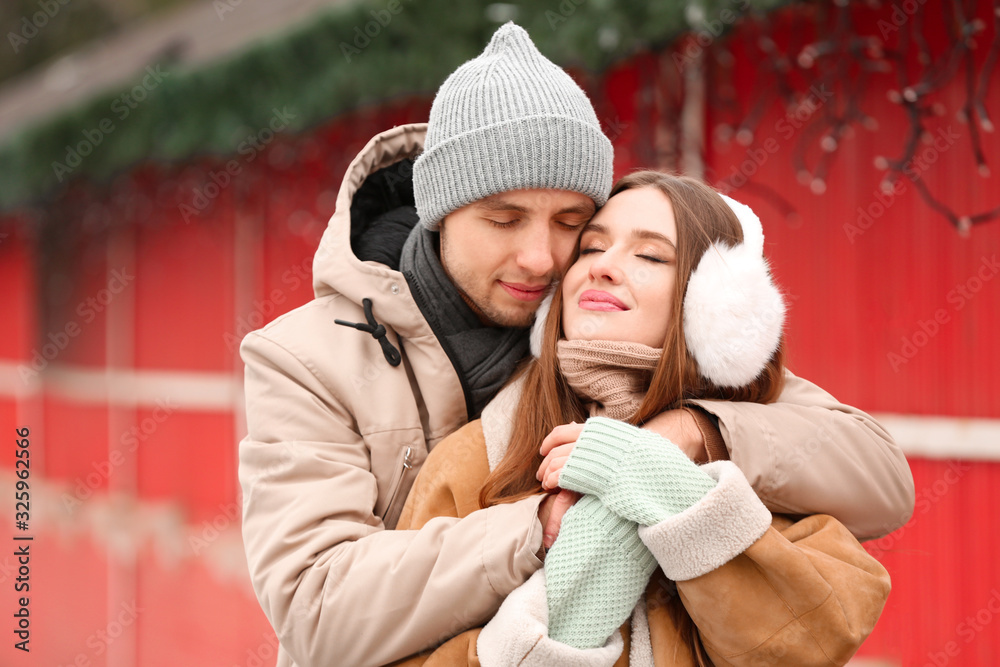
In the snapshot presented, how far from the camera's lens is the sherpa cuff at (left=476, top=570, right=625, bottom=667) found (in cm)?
151

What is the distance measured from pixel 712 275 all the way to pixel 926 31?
6.64 ft

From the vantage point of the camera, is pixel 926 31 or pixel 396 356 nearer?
pixel 396 356

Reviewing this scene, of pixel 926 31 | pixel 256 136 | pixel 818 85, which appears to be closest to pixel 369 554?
Result: pixel 818 85

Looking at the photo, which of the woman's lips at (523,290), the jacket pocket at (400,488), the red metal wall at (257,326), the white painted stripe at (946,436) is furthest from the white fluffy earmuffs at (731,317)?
the white painted stripe at (946,436)

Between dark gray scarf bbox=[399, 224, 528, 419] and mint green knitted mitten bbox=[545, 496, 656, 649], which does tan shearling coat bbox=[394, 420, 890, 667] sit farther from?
dark gray scarf bbox=[399, 224, 528, 419]

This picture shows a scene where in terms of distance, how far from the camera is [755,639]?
156cm

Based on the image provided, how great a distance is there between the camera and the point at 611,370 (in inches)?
73.9

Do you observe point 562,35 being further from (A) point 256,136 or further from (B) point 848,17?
(A) point 256,136

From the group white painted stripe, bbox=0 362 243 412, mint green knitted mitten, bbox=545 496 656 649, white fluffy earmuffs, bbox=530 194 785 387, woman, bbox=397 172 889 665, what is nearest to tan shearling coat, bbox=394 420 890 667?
woman, bbox=397 172 889 665

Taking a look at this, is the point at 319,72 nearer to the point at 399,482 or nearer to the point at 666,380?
the point at 399,482

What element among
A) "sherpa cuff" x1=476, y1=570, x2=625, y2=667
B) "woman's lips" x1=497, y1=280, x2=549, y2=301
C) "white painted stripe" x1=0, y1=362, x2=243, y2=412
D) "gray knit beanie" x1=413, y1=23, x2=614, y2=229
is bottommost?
"white painted stripe" x1=0, y1=362, x2=243, y2=412

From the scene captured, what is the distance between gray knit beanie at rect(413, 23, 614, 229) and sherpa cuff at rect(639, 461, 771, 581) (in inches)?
35.2

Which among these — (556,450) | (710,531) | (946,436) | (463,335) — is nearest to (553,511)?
(556,450)

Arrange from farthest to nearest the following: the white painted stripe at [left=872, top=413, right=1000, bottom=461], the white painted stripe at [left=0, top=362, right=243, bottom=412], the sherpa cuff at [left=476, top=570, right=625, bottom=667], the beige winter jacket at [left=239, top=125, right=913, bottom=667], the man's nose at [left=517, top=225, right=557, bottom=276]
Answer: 1. the white painted stripe at [left=0, top=362, right=243, bottom=412]
2. the white painted stripe at [left=872, top=413, right=1000, bottom=461]
3. the man's nose at [left=517, top=225, right=557, bottom=276]
4. the beige winter jacket at [left=239, top=125, right=913, bottom=667]
5. the sherpa cuff at [left=476, top=570, right=625, bottom=667]
